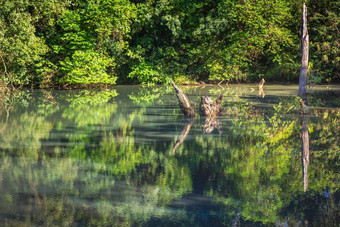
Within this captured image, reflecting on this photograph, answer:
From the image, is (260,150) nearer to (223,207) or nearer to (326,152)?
(326,152)

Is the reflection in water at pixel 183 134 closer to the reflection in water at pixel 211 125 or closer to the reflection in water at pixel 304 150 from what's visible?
the reflection in water at pixel 211 125

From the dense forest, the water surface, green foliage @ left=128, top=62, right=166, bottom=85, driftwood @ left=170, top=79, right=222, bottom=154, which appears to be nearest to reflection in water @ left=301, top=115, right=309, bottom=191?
the water surface

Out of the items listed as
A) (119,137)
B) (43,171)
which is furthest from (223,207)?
(119,137)

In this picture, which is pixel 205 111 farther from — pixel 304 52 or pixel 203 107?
pixel 304 52

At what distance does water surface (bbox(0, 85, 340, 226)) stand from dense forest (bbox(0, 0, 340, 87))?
1401 centimetres

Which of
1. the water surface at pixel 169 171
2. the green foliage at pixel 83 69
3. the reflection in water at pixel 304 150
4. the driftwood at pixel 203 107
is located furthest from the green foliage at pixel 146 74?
the reflection in water at pixel 304 150

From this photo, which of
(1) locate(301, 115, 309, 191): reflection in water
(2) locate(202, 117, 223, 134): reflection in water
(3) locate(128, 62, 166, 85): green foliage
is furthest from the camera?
(3) locate(128, 62, 166, 85): green foliage

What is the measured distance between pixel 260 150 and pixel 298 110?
5950 millimetres

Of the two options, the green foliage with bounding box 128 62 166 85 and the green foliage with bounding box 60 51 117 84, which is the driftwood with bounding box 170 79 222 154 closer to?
the green foliage with bounding box 60 51 117 84

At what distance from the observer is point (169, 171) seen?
257 inches

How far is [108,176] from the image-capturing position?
20.7ft

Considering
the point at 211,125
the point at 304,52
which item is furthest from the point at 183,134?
the point at 304,52

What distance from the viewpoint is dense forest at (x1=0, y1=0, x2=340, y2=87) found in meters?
25.6

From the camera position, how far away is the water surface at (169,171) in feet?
15.5
